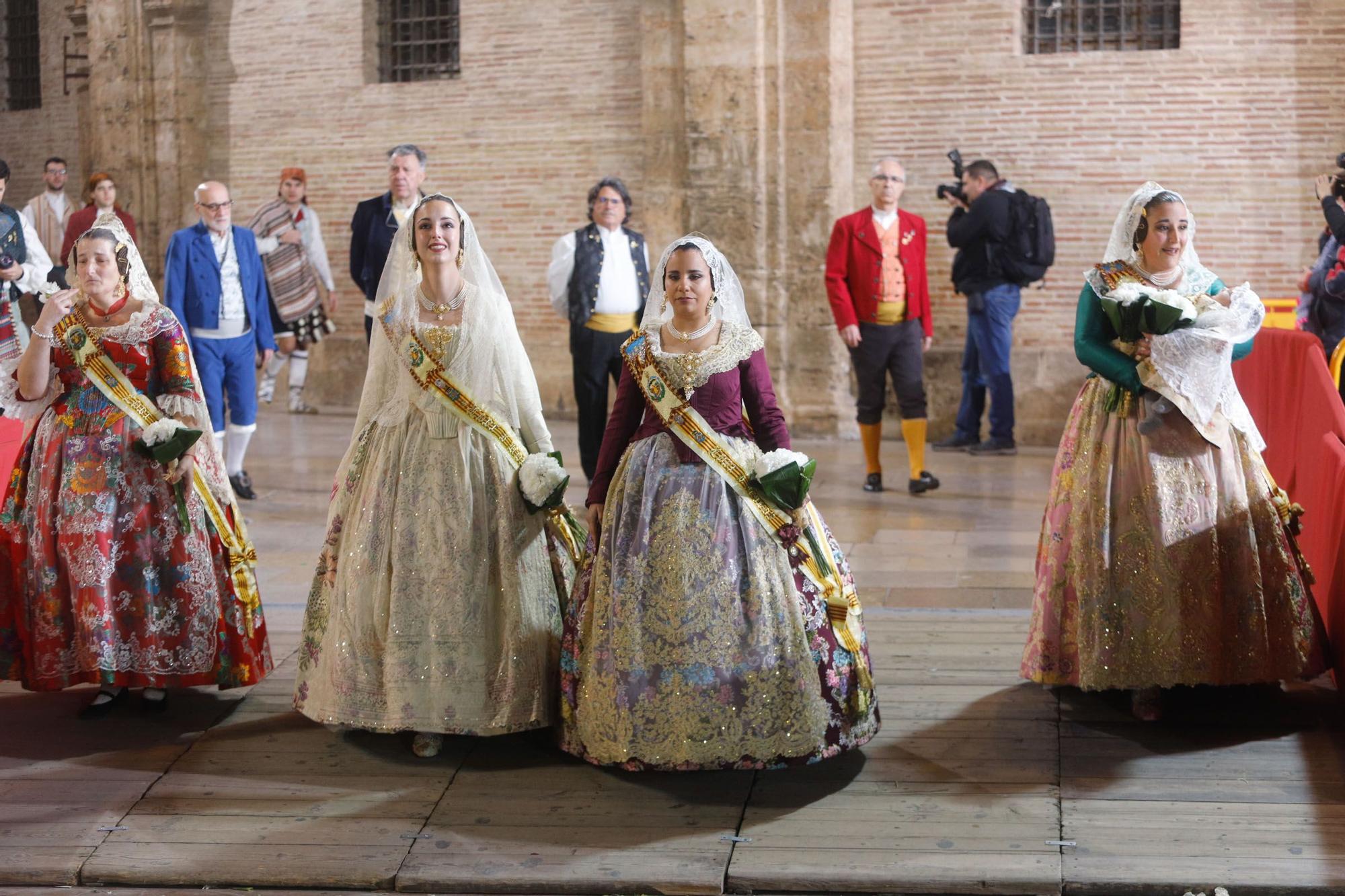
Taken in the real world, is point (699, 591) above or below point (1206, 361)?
below

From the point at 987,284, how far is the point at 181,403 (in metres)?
6.05

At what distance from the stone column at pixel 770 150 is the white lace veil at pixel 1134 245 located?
5648 mm

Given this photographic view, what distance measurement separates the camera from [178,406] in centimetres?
466

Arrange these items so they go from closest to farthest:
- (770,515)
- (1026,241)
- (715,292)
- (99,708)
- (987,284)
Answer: (770,515), (715,292), (99,708), (1026,241), (987,284)

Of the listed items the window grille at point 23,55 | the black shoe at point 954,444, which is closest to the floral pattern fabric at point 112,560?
the black shoe at point 954,444

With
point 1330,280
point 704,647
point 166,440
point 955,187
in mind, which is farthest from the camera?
point 955,187

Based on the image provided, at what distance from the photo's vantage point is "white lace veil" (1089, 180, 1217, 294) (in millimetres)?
4574

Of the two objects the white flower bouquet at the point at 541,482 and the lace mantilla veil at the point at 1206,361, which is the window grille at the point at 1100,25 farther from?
the white flower bouquet at the point at 541,482

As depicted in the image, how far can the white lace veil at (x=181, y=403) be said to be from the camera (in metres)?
4.67

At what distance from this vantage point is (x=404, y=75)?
11828 mm

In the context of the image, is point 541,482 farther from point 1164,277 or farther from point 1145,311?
point 1164,277

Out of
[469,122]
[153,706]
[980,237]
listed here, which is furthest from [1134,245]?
[469,122]

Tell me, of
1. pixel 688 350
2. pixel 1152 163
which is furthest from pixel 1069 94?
pixel 688 350

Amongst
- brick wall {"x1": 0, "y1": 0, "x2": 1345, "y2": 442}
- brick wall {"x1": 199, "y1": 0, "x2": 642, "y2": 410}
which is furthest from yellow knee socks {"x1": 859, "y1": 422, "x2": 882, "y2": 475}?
brick wall {"x1": 199, "y1": 0, "x2": 642, "y2": 410}
